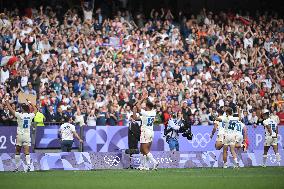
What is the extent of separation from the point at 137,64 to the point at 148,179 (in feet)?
45.7

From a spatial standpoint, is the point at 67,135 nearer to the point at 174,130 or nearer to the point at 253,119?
the point at 174,130

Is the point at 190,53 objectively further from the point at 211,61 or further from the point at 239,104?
the point at 239,104

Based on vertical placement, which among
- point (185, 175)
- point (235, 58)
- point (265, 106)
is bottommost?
point (185, 175)

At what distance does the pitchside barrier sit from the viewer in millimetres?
29453

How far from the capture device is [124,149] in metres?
31.8

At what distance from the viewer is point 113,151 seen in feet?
108

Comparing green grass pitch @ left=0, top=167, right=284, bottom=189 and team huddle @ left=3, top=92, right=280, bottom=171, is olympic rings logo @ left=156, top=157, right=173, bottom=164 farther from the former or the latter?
green grass pitch @ left=0, top=167, right=284, bottom=189

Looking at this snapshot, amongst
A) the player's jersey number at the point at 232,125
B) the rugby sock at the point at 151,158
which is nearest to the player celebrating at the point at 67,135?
the rugby sock at the point at 151,158

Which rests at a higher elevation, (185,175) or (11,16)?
(11,16)

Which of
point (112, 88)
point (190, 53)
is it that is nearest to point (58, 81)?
point (112, 88)

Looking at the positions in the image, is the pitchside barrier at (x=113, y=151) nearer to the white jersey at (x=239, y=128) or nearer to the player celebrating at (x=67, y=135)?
the white jersey at (x=239, y=128)

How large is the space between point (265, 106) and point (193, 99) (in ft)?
11.4

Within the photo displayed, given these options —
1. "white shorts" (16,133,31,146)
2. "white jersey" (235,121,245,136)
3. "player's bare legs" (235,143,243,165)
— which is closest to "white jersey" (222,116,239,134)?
"white jersey" (235,121,245,136)

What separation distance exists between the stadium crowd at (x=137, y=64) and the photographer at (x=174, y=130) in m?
1.04
